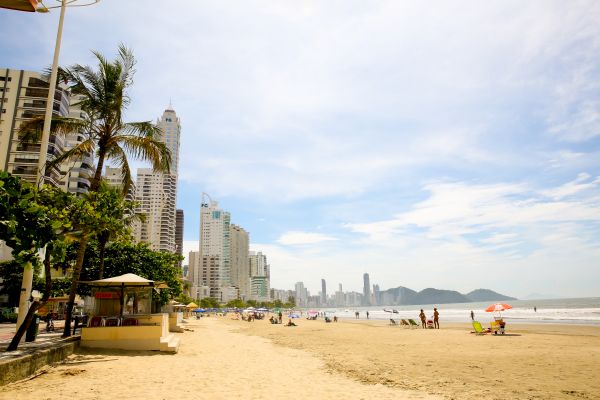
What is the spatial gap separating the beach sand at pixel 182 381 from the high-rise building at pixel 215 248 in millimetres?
180239

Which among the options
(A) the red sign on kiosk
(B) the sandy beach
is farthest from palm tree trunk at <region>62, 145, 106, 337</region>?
(B) the sandy beach

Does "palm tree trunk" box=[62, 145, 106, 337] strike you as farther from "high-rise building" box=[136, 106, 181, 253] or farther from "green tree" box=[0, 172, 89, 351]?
"high-rise building" box=[136, 106, 181, 253]

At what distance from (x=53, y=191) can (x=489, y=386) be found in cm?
1205

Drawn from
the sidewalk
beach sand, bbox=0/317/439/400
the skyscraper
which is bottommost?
beach sand, bbox=0/317/439/400

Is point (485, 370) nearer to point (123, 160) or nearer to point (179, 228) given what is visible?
point (123, 160)

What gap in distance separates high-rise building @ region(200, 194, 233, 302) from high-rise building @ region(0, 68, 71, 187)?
133m

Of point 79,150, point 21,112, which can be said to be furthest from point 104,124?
point 21,112

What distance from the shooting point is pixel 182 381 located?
27.5 feet

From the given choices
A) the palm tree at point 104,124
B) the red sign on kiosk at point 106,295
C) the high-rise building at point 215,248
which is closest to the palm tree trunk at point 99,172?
the palm tree at point 104,124

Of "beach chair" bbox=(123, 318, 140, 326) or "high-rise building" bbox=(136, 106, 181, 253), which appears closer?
"beach chair" bbox=(123, 318, 140, 326)

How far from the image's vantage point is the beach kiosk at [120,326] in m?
12.0

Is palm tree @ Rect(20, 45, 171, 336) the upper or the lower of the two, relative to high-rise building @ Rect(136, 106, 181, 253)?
lower

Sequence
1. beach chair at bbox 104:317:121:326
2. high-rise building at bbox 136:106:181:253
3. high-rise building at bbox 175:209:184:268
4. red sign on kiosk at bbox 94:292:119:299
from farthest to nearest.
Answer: high-rise building at bbox 175:209:184:268 → high-rise building at bbox 136:106:181:253 → red sign on kiosk at bbox 94:292:119:299 → beach chair at bbox 104:317:121:326

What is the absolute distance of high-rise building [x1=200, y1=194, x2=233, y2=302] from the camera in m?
187
